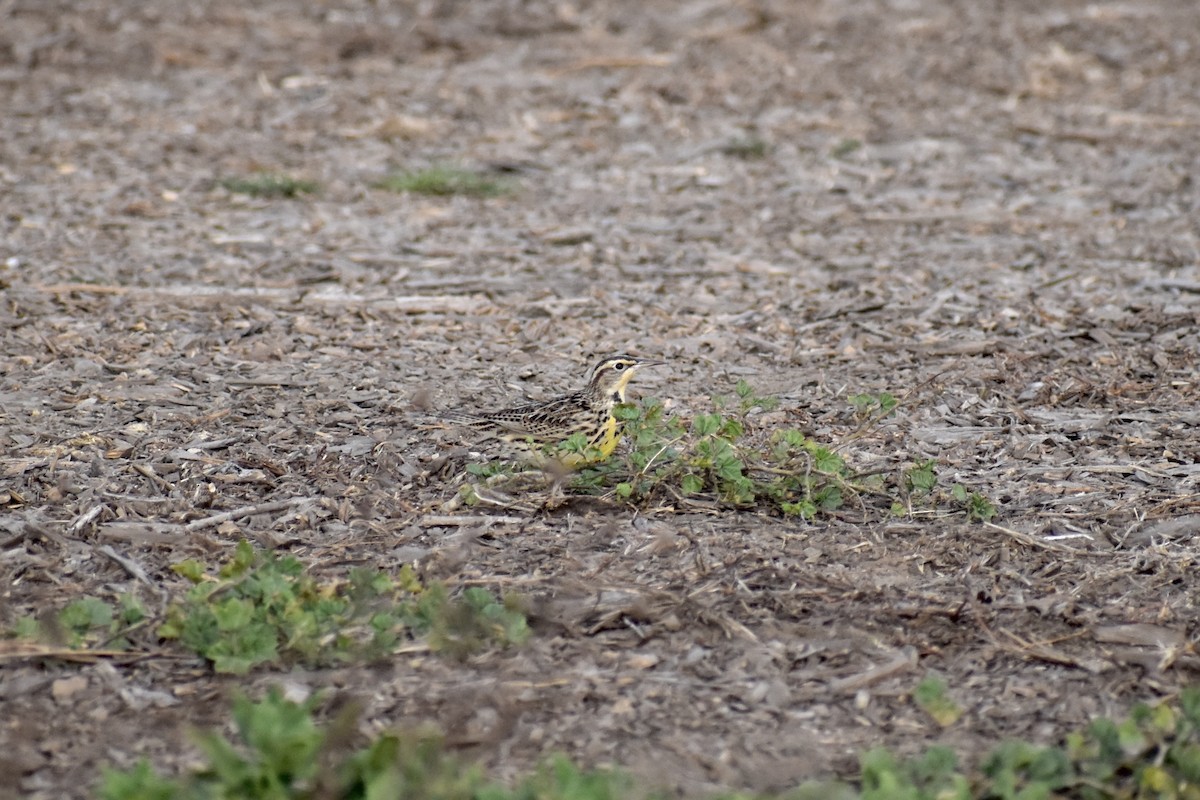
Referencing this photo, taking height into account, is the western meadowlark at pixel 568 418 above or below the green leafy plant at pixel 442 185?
below

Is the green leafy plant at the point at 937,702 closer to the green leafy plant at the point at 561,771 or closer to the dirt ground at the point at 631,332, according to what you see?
the dirt ground at the point at 631,332

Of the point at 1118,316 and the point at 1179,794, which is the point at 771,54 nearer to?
the point at 1118,316

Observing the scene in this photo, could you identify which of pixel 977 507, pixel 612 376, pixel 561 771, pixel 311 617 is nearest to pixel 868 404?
pixel 977 507

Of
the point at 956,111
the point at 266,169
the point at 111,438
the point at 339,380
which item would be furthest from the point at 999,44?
the point at 111,438

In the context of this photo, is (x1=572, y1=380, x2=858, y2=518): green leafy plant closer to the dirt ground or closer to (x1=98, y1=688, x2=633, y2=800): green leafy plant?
the dirt ground

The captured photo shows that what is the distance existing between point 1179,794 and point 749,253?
20.3 feet

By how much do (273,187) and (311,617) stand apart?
645 cm

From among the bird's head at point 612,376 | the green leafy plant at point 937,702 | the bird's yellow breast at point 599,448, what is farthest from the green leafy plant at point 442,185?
the green leafy plant at point 937,702

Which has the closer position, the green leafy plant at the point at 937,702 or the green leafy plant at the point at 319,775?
the green leafy plant at the point at 319,775

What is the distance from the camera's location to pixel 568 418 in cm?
665

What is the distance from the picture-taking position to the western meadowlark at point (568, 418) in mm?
6473

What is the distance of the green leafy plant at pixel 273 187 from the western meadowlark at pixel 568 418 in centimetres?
419

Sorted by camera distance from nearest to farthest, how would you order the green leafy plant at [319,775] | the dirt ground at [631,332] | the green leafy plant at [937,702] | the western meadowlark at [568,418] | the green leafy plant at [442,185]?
the green leafy plant at [319,775], the green leafy plant at [937,702], the dirt ground at [631,332], the western meadowlark at [568,418], the green leafy plant at [442,185]

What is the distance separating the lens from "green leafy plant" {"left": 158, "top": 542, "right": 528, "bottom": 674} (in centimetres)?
465
